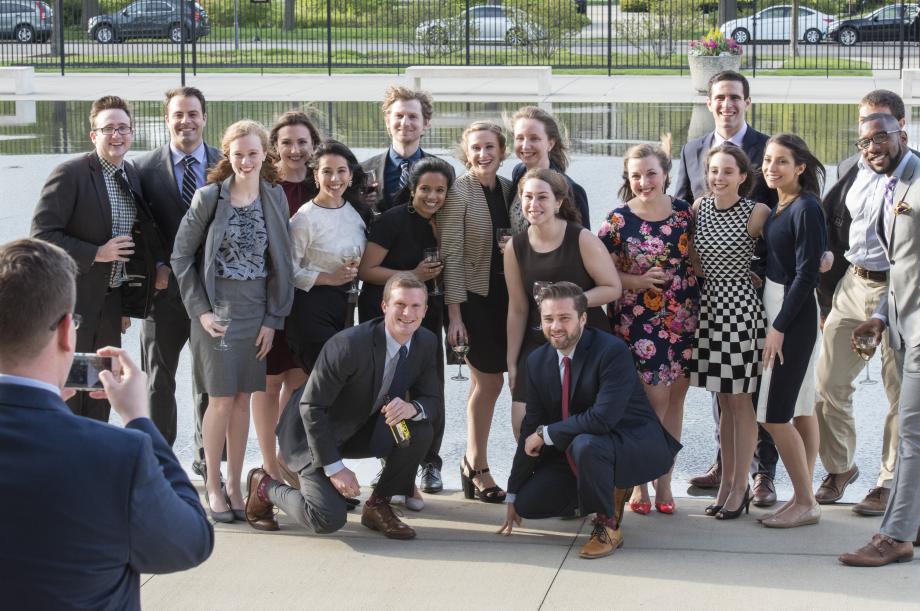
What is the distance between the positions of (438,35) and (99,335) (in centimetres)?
2304

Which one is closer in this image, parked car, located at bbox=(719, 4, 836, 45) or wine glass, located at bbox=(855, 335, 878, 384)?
wine glass, located at bbox=(855, 335, 878, 384)

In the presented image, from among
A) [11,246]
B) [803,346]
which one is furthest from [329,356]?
[11,246]

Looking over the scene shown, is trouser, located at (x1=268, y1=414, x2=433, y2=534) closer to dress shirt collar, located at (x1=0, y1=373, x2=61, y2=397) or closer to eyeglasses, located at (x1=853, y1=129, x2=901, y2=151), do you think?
eyeglasses, located at (x1=853, y1=129, x2=901, y2=151)

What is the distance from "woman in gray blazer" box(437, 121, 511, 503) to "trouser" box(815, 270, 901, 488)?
1535mm

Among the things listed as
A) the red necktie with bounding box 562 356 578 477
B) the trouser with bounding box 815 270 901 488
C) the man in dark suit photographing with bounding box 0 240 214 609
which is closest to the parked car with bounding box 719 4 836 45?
the trouser with bounding box 815 270 901 488

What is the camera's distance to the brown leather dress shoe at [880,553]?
521cm

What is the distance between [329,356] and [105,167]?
149cm

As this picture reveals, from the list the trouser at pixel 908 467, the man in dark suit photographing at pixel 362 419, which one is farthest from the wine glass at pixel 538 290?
the trouser at pixel 908 467

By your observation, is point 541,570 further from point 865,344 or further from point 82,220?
point 82,220

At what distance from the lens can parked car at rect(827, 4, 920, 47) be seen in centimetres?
3089

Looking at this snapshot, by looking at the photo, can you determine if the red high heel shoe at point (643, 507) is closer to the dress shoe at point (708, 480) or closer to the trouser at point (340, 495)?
the dress shoe at point (708, 480)

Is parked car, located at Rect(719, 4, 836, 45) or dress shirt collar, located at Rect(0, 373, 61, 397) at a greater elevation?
parked car, located at Rect(719, 4, 836, 45)

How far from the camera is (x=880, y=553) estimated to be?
521cm

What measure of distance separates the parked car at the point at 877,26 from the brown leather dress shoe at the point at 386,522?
26.6 meters
